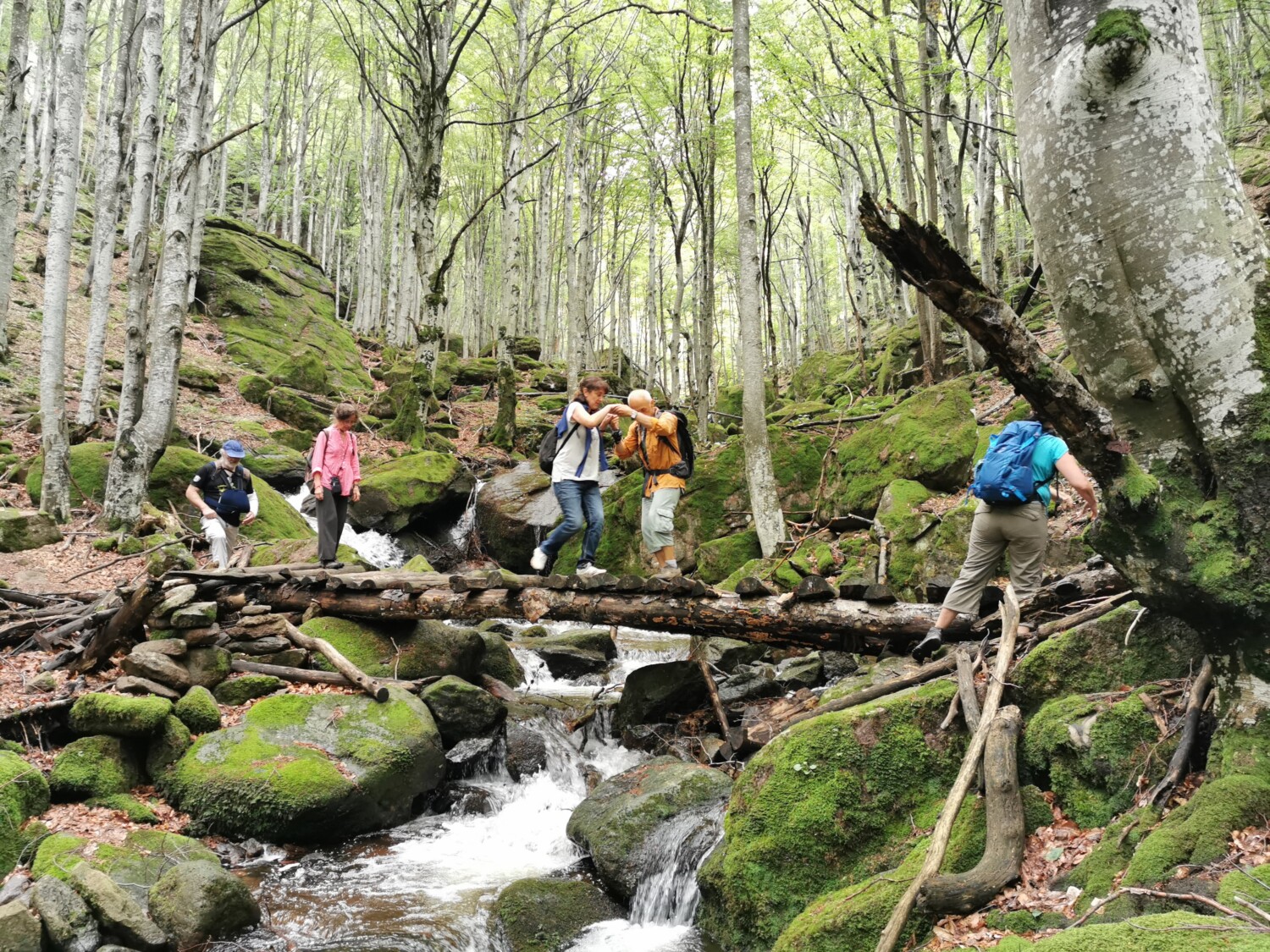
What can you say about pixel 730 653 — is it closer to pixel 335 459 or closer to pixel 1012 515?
pixel 1012 515

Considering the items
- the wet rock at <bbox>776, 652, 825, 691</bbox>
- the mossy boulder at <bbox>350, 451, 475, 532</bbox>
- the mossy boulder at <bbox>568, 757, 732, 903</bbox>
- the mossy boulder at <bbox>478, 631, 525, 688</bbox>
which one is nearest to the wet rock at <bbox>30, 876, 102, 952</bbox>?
the mossy boulder at <bbox>568, 757, 732, 903</bbox>

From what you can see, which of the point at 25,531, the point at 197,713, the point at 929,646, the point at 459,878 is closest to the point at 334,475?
the point at 197,713

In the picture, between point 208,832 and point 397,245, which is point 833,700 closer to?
point 208,832

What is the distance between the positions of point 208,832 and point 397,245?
25836mm

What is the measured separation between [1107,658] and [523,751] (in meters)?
5.38

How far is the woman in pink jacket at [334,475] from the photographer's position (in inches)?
320

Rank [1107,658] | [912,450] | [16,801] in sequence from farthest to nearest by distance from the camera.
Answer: [912,450]
[16,801]
[1107,658]

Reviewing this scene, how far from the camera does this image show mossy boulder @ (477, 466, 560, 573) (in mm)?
14047

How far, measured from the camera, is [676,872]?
17.0 feet

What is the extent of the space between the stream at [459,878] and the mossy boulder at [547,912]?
92 millimetres

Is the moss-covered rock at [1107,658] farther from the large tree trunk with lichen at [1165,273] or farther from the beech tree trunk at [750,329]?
the beech tree trunk at [750,329]

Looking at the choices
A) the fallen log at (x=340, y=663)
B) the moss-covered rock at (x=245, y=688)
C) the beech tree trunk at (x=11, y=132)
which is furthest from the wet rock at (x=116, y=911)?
the beech tree trunk at (x=11, y=132)

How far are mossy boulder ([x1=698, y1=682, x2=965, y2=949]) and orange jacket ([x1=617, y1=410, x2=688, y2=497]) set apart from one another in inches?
139

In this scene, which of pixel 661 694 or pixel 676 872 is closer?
pixel 676 872
